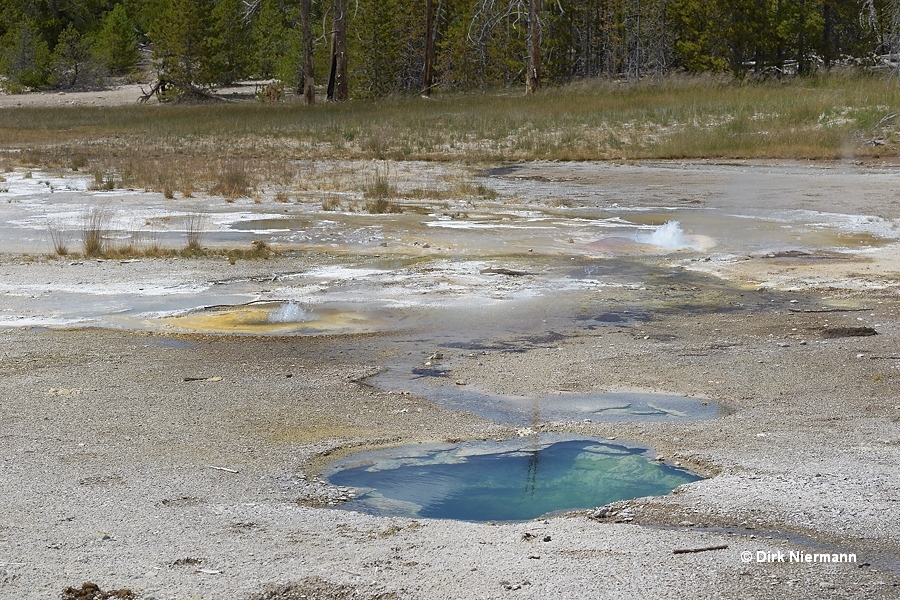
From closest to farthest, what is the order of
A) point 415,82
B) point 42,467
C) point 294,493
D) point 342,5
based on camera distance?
1. point 294,493
2. point 42,467
3. point 342,5
4. point 415,82

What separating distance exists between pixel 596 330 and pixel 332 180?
1371 cm

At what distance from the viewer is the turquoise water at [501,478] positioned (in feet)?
16.9

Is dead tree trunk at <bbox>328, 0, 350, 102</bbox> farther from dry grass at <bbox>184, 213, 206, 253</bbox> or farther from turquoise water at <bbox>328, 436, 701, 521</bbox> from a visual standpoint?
turquoise water at <bbox>328, 436, 701, 521</bbox>

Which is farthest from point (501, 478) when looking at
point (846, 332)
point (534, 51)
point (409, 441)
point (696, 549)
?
point (534, 51)

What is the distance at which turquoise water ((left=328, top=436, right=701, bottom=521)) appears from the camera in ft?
16.9

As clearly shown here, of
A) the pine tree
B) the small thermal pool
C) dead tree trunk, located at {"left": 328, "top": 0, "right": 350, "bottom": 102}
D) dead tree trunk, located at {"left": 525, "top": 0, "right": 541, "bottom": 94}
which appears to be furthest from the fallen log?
the pine tree

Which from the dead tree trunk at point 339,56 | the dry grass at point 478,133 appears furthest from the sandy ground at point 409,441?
the dead tree trunk at point 339,56

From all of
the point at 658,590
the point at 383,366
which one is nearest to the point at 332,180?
the point at 383,366

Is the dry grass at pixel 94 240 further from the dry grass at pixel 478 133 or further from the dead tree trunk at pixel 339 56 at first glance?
the dead tree trunk at pixel 339 56

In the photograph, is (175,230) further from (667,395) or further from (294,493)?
(294,493)

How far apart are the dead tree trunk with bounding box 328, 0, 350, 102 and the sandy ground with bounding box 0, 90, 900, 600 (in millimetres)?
34991

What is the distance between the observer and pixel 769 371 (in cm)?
762

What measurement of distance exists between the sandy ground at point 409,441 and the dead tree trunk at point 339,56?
115 feet

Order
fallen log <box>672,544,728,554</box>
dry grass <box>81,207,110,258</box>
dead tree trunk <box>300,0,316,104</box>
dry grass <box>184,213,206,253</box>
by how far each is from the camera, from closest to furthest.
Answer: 1. fallen log <box>672,544,728,554</box>
2. dry grass <box>81,207,110,258</box>
3. dry grass <box>184,213,206,253</box>
4. dead tree trunk <box>300,0,316,104</box>
